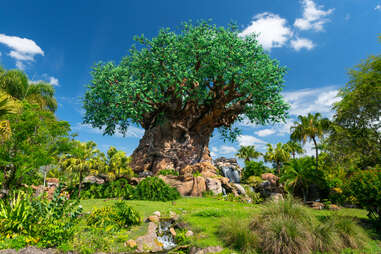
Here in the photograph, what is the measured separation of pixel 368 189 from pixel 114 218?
10.7m

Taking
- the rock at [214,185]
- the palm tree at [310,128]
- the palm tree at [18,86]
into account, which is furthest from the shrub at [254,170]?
the palm tree at [18,86]

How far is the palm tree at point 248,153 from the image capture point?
54.8m

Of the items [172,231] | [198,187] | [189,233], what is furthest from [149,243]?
[198,187]

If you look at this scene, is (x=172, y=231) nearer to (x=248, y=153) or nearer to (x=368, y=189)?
(x=368, y=189)

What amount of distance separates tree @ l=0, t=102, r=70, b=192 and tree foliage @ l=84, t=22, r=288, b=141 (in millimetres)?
9914

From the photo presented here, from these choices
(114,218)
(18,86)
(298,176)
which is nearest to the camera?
(114,218)

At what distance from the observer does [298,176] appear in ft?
75.8

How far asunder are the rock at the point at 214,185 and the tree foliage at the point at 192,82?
781 centimetres

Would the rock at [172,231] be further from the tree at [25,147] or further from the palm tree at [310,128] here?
the palm tree at [310,128]

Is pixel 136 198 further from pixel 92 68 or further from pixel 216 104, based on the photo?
pixel 92 68

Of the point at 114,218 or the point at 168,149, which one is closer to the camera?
the point at 114,218

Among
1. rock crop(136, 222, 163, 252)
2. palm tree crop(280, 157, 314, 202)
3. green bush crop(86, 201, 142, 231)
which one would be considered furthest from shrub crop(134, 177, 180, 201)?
palm tree crop(280, 157, 314, 202)

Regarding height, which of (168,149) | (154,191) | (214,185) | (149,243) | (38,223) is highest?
(168,149)

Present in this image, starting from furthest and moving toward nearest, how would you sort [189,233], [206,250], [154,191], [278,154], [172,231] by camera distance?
[278,154] < [154,191] < [172,231] < [189,233] < [206,250]
